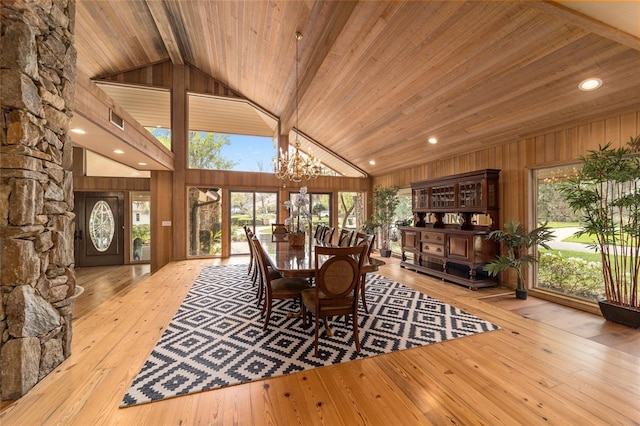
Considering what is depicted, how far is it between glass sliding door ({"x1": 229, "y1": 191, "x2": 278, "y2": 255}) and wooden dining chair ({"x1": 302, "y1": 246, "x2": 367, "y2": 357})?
5.12 meters

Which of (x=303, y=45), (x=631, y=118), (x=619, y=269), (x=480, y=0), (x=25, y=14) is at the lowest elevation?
(x=619, y=269)

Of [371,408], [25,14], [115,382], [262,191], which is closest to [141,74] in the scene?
A: [262,191]

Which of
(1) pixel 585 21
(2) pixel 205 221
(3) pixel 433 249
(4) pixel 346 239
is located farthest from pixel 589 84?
(2) pixel 205 221

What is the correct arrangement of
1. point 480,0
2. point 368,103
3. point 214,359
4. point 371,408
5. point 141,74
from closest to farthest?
point 371,408 < point 214,359 < point 480,0 < point 368,103 < point 141,74

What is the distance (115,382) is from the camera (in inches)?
77.0

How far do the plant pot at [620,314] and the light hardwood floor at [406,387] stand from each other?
12 cm

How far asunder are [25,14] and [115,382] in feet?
9.14

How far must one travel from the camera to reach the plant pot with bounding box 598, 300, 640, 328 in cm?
285

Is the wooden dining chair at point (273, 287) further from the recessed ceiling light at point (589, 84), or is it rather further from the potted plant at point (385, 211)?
the potted plant at point (385, 211)

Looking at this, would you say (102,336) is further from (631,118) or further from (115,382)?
(631,118)

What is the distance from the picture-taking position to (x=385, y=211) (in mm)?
7570

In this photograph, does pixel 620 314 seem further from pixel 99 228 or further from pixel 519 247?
pixel 99 228

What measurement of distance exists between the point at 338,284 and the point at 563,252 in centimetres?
386

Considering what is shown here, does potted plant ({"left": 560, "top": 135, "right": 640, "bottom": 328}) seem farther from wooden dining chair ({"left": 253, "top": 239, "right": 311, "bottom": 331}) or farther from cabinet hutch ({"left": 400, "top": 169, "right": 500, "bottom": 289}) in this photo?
wooden dining chair ({"left": 253, "top": 239, "right": 311, "bottom": 331})
